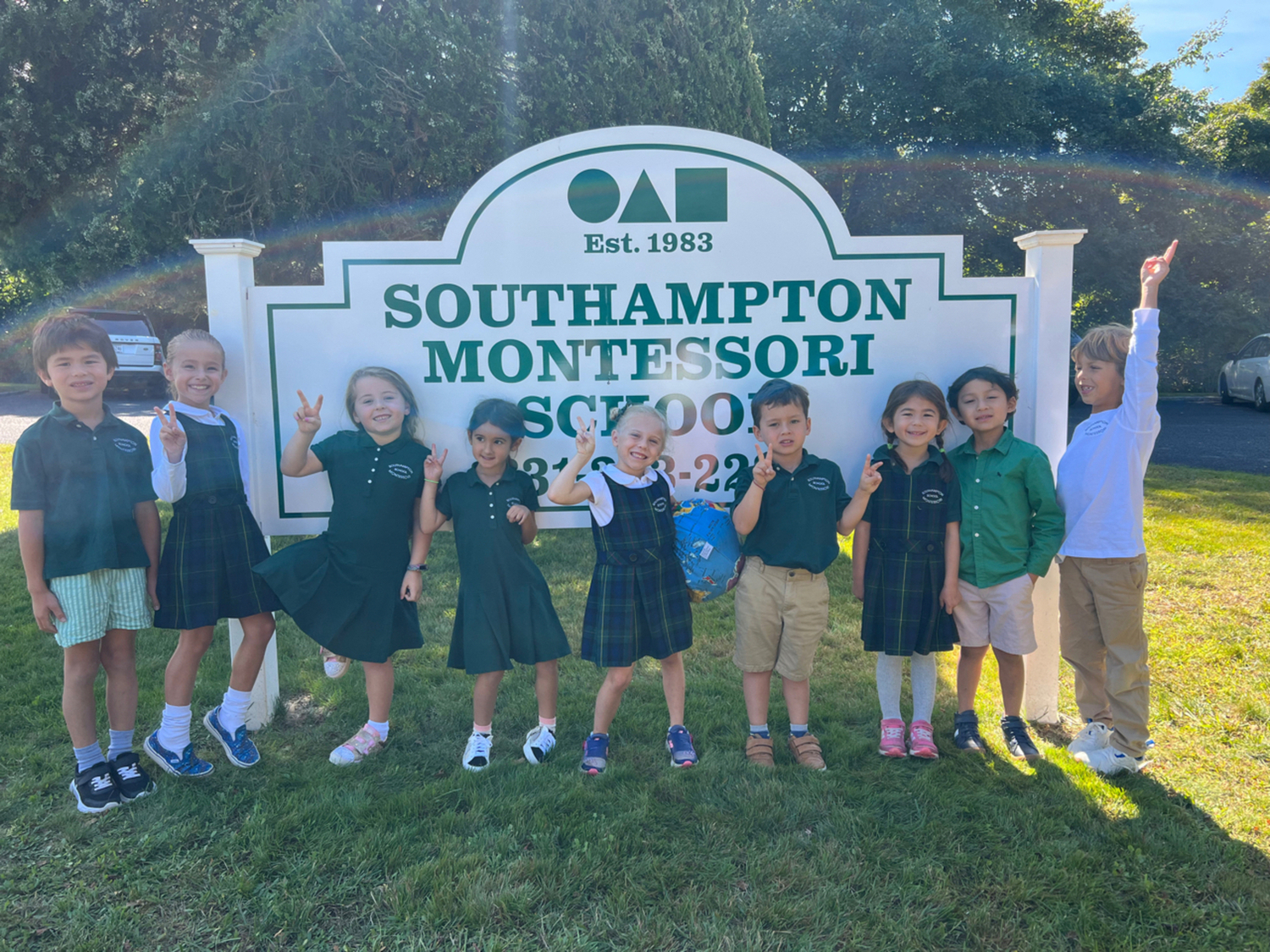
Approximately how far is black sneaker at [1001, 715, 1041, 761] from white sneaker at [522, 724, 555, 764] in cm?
165

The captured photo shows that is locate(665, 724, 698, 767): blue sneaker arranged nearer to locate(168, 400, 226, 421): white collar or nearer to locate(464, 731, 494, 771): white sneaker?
locate(464, 731, 494, 771): white sneaker

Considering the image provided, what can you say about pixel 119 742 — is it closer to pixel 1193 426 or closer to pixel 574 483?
pixel 574 483

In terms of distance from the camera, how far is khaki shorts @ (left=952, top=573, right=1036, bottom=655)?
9.42 ft

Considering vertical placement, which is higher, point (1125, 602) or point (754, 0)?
point (754, 0)

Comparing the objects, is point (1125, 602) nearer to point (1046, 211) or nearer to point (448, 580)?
point (448, 580)

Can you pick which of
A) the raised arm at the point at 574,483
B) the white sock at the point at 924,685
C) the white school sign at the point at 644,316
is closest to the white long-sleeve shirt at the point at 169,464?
the white school sign at the point at 644,316

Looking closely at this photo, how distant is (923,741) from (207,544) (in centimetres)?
258

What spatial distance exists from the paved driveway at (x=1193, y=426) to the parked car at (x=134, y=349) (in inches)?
16.7

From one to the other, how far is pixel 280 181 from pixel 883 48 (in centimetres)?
1197

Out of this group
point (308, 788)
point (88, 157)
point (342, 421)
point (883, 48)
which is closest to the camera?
point (308, 788)

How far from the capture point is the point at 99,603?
2.67m

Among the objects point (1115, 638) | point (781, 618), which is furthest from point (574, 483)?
point (1115, 638)

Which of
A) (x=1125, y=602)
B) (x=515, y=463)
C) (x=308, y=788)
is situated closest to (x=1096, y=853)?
(x=1125, y=602)

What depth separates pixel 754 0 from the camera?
15188 mm
